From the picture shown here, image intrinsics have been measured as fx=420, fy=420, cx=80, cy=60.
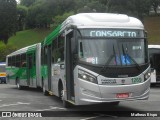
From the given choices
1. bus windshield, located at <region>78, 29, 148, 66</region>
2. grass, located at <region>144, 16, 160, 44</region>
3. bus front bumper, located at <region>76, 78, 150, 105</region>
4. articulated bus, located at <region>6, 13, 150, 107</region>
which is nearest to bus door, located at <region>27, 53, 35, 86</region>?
articulated bus, located at <region>6, 13, 150, 107</region>

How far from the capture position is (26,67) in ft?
91.1

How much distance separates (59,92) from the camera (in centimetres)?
1623

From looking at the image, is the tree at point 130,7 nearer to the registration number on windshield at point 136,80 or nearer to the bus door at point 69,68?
the bus door at point 69,68

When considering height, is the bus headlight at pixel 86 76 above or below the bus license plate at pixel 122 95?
above

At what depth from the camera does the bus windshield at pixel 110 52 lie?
1261 cm

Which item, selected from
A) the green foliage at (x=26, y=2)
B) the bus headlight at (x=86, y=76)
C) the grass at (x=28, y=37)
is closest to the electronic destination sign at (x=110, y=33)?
the bus headlight at (x=86, y=76)

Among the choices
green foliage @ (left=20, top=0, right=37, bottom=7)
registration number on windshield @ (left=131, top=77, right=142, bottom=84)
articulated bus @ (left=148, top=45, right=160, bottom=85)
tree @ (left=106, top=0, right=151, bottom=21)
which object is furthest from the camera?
green foliage @ (left=20, top=0, right=37, bottom=7)

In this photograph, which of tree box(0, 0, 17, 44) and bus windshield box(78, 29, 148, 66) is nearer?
bus windshield box(78, 29, 148, 66)

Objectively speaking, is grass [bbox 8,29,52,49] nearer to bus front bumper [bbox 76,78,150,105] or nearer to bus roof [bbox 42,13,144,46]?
bus roof [bbox 42,13,144,46]

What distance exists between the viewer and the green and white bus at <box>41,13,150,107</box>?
12.4 meters

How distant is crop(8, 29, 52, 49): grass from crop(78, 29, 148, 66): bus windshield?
9501 centimetres

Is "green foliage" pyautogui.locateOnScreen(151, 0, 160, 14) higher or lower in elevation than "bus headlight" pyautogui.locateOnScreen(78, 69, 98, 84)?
higher

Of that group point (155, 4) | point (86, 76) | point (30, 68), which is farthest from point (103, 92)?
point (155, 4)

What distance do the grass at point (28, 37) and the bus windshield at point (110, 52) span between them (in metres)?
95.0
